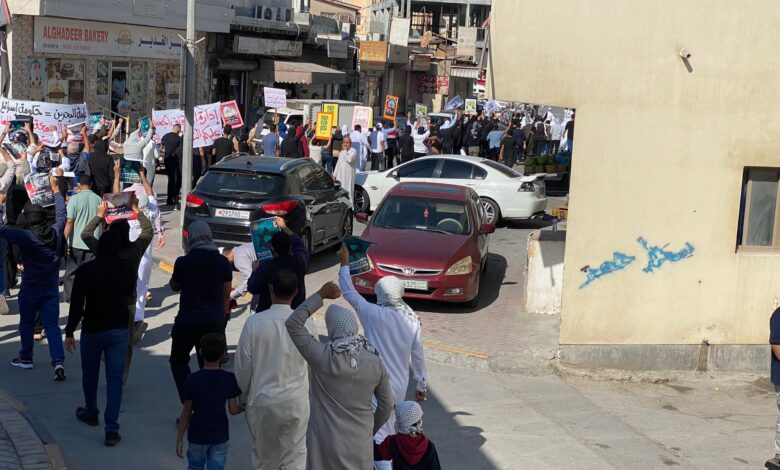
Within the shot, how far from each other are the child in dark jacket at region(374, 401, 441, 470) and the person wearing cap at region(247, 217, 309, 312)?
8.35ft

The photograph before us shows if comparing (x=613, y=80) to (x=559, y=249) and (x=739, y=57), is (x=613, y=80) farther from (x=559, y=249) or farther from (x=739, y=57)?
(x=559, y=249)

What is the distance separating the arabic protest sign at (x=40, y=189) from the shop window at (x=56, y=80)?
48.6 feet

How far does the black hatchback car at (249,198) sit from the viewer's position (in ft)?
48.5

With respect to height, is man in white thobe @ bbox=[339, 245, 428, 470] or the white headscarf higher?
the white headscarf

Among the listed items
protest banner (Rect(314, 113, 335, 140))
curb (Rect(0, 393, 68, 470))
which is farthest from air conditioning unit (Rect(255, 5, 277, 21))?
curb (Rect(0, 393, 68, 470))

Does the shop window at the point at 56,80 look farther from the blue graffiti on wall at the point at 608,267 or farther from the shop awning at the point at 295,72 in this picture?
the blue graffiti on wall at the point at 608,267

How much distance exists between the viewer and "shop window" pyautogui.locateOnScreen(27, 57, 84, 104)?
1061 inches

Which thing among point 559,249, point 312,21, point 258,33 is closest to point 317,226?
point 559,249

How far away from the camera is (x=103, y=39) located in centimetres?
2942

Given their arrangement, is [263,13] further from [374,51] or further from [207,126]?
[207,126]

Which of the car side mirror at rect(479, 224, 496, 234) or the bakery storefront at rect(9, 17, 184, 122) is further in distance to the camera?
the bakery storefront at rect(9, 17, 184, 122)

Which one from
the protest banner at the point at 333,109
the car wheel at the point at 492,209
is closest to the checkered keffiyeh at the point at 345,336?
the car wheel at the point at 492,209

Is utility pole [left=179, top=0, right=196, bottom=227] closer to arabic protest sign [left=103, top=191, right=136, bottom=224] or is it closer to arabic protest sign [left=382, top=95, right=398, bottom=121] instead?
arabic protest sign [left=103, top=191, right=136, bottom=224]

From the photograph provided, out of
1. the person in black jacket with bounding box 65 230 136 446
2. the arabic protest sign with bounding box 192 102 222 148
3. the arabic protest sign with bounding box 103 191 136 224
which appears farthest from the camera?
the arabic protest sign with bounding box 192 102 222 148
